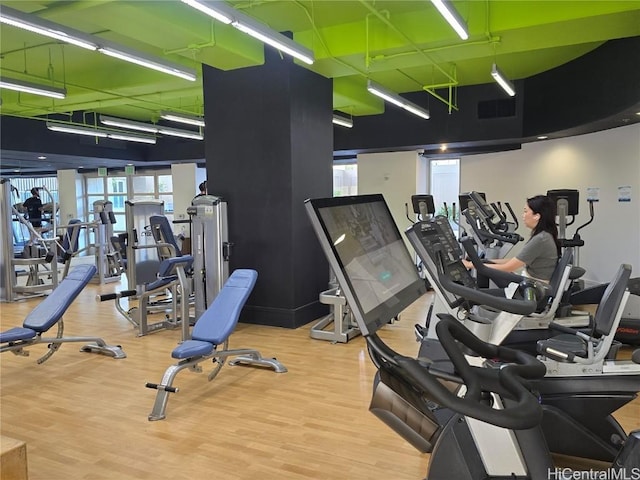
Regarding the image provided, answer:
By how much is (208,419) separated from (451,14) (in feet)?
12.2

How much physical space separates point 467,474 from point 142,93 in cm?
811

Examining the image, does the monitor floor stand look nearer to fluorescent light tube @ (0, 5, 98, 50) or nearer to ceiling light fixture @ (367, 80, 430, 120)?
ceiling light fixture @ (367, 80, 430, 120)

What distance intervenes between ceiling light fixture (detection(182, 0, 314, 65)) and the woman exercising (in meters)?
2.60

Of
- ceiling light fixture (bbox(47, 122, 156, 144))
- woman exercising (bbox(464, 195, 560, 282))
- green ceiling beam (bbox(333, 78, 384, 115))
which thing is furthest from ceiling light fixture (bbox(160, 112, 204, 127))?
woman exercising (bbox(464, 195, 560, 282))

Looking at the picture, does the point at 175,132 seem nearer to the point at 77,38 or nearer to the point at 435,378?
the point at 77,38

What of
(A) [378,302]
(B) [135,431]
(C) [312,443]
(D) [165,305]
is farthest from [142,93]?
(A) [378,302]

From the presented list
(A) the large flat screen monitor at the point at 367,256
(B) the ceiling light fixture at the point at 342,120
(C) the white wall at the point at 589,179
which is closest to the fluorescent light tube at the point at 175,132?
(B) the ceiling light fixture at the point at 342,120

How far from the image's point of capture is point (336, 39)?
579 centimetres

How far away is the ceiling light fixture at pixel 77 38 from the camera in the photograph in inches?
156

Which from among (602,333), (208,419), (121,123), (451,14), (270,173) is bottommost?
(208,419)

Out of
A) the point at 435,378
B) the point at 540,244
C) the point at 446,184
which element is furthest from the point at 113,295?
the point at 446,184

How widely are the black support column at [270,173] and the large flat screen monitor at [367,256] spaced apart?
422 centimetres

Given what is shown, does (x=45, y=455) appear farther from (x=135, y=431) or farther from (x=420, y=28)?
(x=420, y=28)

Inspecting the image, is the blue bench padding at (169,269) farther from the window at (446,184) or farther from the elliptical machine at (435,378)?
the window at (446,184)
